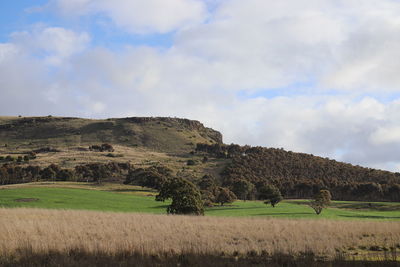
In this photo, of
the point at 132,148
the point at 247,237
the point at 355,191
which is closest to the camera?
the point at 247,237

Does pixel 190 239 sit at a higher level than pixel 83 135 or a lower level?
lower

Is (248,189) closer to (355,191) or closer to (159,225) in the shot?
(355,191)

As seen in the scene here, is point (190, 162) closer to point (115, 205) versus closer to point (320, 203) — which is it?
point (115, 205)

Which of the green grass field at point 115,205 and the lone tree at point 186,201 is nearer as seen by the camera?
the lone tree at point 186,201

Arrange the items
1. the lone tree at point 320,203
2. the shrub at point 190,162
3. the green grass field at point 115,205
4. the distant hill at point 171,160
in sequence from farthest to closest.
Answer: the shrub at point 190,162, the distant hill at point 171,160, the lone tree at point 320,203, the green grass field at point 115,205

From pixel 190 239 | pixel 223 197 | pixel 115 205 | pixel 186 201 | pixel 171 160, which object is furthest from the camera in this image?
pixel 171 160

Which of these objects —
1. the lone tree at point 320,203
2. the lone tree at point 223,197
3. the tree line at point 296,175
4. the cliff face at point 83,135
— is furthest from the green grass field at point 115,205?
the cliff face at point 83,135

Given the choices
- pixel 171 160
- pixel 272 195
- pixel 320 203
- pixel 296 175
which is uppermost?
pixel 171 160

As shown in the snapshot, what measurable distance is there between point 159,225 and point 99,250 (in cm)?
982

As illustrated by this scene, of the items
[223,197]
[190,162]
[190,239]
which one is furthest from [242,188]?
[190,239]

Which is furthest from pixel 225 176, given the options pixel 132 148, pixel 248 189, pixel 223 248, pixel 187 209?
pixel 223 248

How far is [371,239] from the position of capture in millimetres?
20359

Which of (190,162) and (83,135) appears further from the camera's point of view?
(83,135)

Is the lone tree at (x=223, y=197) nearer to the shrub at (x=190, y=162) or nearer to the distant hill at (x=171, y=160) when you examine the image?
the distant hill at (x=171, y=160)
